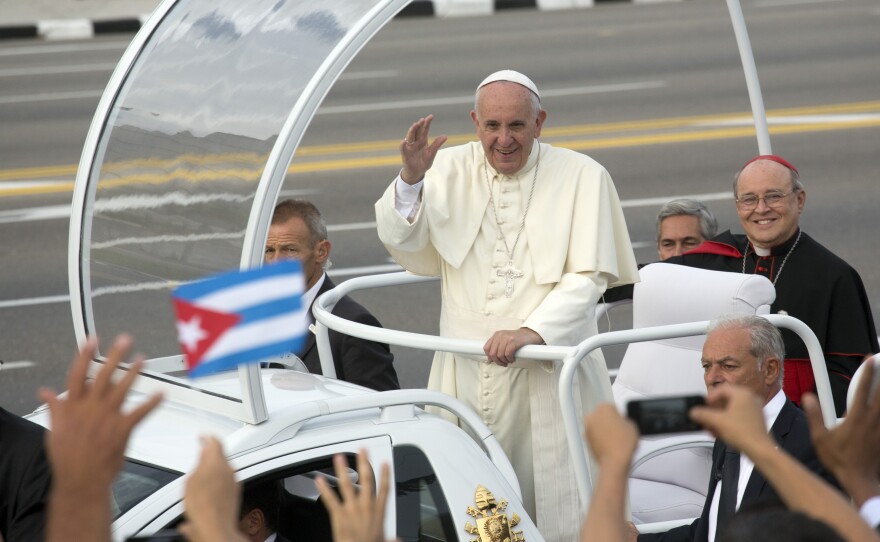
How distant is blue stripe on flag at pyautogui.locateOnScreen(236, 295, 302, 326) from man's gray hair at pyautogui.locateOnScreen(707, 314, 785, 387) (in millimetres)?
1491

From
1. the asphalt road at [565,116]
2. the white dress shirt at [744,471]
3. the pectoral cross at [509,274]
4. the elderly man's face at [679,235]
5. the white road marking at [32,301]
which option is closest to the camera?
the white dress shirt at [744,471]

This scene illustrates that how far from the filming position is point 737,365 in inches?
163

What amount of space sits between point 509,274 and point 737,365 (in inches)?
35.8

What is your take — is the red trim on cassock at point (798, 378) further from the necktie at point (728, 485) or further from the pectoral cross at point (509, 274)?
the pectoral cross at point (509, 274)

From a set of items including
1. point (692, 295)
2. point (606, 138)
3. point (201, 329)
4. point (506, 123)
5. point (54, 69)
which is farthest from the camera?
point (54, 69)

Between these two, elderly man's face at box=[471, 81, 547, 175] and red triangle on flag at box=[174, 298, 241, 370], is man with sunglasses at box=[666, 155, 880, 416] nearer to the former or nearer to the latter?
elderly man's face at box=[471, 81, 547, 175]

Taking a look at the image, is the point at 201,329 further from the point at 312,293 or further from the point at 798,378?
the point at 798,378

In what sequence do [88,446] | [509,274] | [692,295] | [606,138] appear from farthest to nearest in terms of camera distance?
[606,138] → [692,295] → [509,274] → [88,446]

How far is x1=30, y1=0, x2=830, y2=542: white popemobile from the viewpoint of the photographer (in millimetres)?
3736

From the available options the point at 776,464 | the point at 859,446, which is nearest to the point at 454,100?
the point at 859,446

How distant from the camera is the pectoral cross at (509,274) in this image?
468 cm

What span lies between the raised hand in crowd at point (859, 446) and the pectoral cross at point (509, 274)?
7.49 feet

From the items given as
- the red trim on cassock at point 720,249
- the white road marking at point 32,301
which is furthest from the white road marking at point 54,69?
the red trim on cassock at point 720,249

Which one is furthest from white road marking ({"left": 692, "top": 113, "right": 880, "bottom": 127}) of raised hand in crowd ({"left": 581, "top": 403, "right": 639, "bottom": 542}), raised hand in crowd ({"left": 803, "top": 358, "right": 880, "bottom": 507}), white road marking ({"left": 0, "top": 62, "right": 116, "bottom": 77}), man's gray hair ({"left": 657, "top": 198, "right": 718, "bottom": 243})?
raised hand in crowd ({"left": 581, "top": 403, "right": 639, "bottom": 542})
